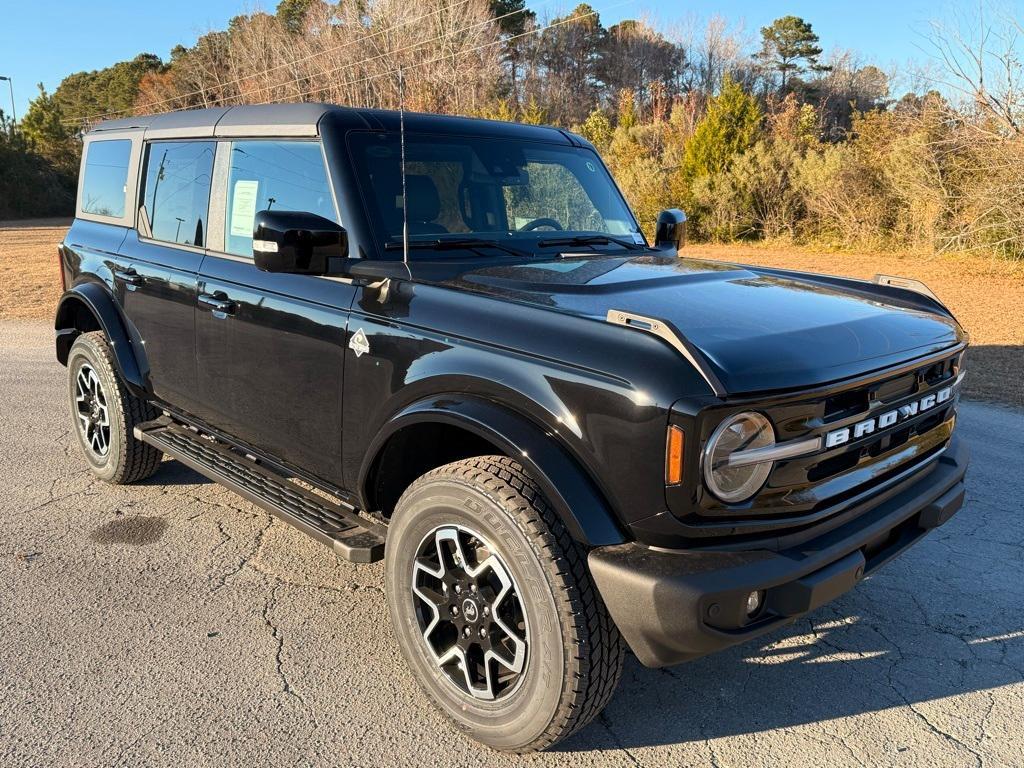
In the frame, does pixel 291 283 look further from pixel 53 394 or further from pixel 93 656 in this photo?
pixel 53 394

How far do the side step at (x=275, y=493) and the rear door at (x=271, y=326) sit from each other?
146 millimetres

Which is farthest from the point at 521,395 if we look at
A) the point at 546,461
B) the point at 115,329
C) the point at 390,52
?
the point at 390,52

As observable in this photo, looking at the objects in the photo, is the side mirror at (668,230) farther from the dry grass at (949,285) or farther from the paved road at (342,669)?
the dry grass at (949,285)

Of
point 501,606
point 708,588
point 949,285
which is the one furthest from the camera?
point 949,285

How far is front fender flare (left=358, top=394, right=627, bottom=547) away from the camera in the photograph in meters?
2.29

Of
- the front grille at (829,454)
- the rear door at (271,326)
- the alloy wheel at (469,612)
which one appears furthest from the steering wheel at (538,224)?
the front grille at (829,454)

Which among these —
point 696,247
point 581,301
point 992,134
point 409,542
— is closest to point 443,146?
point 581,301

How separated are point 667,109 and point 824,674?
3774 centimetres

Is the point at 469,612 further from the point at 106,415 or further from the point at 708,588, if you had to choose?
the point at 106,415

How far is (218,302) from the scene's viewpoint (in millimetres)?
3691

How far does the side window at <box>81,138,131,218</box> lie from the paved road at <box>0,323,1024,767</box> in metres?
1.86

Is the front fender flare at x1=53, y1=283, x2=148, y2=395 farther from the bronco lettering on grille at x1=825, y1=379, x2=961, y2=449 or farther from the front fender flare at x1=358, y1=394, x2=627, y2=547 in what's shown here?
the bronco lettering on grille at x1=825, y1=379, x2=961, y2=449

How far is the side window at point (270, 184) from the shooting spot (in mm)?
3357

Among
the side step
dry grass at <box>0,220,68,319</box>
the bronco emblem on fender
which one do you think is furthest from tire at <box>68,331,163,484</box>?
dry grass at <box>0,220,68,319</box>
